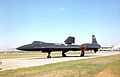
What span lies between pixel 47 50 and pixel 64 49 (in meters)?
5.31

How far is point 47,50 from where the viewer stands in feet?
98.1

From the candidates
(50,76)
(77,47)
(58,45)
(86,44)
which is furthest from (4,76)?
(86,44)

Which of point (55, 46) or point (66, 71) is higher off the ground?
point (55, 46)

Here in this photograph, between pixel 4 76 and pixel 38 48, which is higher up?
pixel 38 48

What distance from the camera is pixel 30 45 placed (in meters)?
27.2

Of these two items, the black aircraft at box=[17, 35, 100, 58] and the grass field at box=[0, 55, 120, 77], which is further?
the black aircraft at box=[17, 35, 100, 58]

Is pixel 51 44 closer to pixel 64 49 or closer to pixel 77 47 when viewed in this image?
pixel 64 49

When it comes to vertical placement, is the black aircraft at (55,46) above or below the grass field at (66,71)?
above

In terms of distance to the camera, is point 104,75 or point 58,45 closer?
point 104,75

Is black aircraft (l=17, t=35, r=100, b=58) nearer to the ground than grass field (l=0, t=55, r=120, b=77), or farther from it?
farther from it

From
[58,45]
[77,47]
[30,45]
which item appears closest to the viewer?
[30,45]

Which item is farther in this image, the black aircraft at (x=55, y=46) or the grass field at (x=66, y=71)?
the black aircraft at (x=55, y=46)

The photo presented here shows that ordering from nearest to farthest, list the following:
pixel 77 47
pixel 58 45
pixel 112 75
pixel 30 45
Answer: pixel 112 75 < pixel 30 45 < pixel 58 45 < pixel 77 47

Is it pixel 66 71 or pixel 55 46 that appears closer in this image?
pixel 66 71
